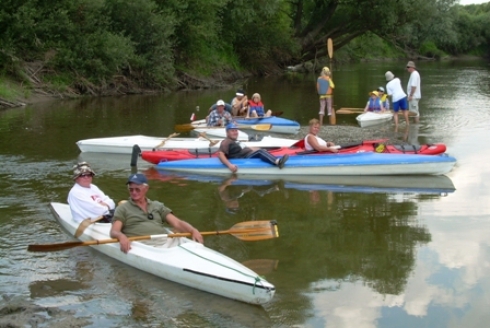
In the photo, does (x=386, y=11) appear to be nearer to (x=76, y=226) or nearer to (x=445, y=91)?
(x=445, y=91)

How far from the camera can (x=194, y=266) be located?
21.2 ft

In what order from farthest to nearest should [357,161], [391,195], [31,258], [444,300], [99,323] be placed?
1. [357,161]
2. [391,195]
3. [31,258]
4. [444,300]
5. [99,323]

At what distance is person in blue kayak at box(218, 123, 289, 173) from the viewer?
37.6 feet

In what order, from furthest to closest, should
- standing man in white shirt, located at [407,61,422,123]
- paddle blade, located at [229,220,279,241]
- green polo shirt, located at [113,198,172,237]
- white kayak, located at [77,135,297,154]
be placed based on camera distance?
standing man in white shirt, located at [407,61,422,123] → white kayak, located at [77,135,297,154] → paddle blade, located at [229,220,279,241] → green polo shirt, located at [113,198,172,237]

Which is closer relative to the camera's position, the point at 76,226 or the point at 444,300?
the point at 444,300

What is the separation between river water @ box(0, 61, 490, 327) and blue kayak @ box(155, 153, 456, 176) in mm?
201

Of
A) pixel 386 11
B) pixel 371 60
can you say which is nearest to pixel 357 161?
pixel 386 11

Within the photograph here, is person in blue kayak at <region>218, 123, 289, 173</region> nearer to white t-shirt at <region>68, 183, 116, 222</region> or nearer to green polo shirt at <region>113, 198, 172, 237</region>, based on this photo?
white t-shirt at <region>68, 183, 116, 222</region>

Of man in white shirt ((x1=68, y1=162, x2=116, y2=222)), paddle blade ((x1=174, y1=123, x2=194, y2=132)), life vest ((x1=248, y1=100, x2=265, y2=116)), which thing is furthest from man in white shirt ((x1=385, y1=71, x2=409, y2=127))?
man in white shirt ((x1=68, y1=162, x2=116, y2=222))

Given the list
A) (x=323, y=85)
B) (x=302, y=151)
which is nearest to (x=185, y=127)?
(x=323, y=85)

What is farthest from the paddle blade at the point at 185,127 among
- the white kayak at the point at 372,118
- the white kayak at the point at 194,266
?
the white kayak at the point at 194,266

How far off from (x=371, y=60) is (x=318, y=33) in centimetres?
2194

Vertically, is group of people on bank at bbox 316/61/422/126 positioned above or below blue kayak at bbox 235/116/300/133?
above

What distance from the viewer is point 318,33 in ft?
132
